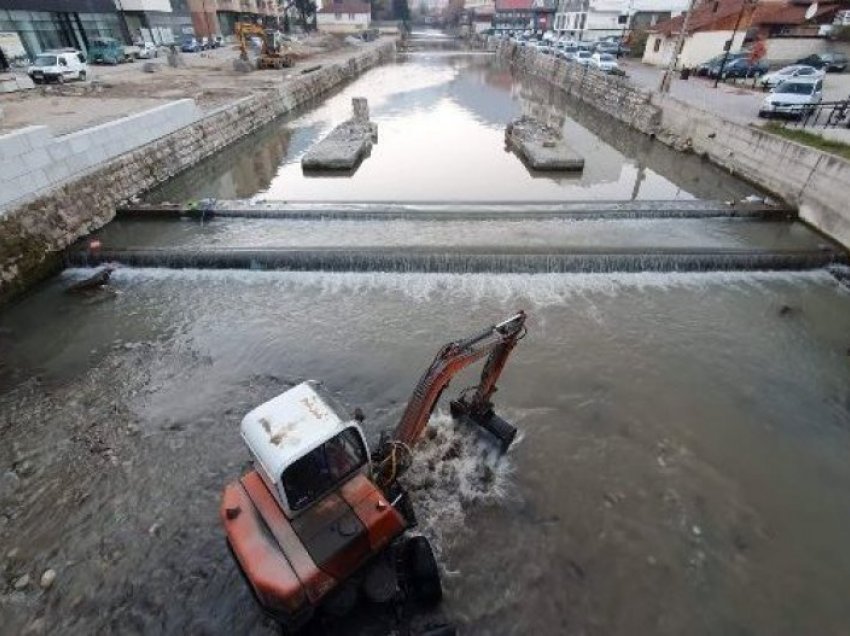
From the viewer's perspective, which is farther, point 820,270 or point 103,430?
point 820,270

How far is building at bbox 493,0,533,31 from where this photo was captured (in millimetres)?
111375

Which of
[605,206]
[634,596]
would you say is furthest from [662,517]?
[605,206]

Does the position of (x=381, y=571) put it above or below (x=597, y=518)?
above

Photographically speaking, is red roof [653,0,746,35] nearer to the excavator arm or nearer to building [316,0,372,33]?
the excavator arm

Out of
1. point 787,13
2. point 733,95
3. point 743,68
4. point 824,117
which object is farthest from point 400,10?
point 824,117

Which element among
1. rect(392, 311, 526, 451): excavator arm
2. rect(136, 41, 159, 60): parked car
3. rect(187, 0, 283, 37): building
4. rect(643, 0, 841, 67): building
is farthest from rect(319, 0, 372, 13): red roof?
rect(392, 311, 526, 451): excavator arm

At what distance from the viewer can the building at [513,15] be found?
4385 inches

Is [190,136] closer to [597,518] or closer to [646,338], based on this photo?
[646,338]

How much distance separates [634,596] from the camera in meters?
6.66

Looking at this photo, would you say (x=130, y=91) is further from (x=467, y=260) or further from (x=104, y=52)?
(x=467, y=260)

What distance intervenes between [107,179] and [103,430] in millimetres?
12031

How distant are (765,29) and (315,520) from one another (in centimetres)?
5240

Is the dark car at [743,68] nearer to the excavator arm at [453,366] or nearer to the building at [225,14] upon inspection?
the excavator arm at [453,366]

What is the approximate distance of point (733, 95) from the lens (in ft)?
95.8
